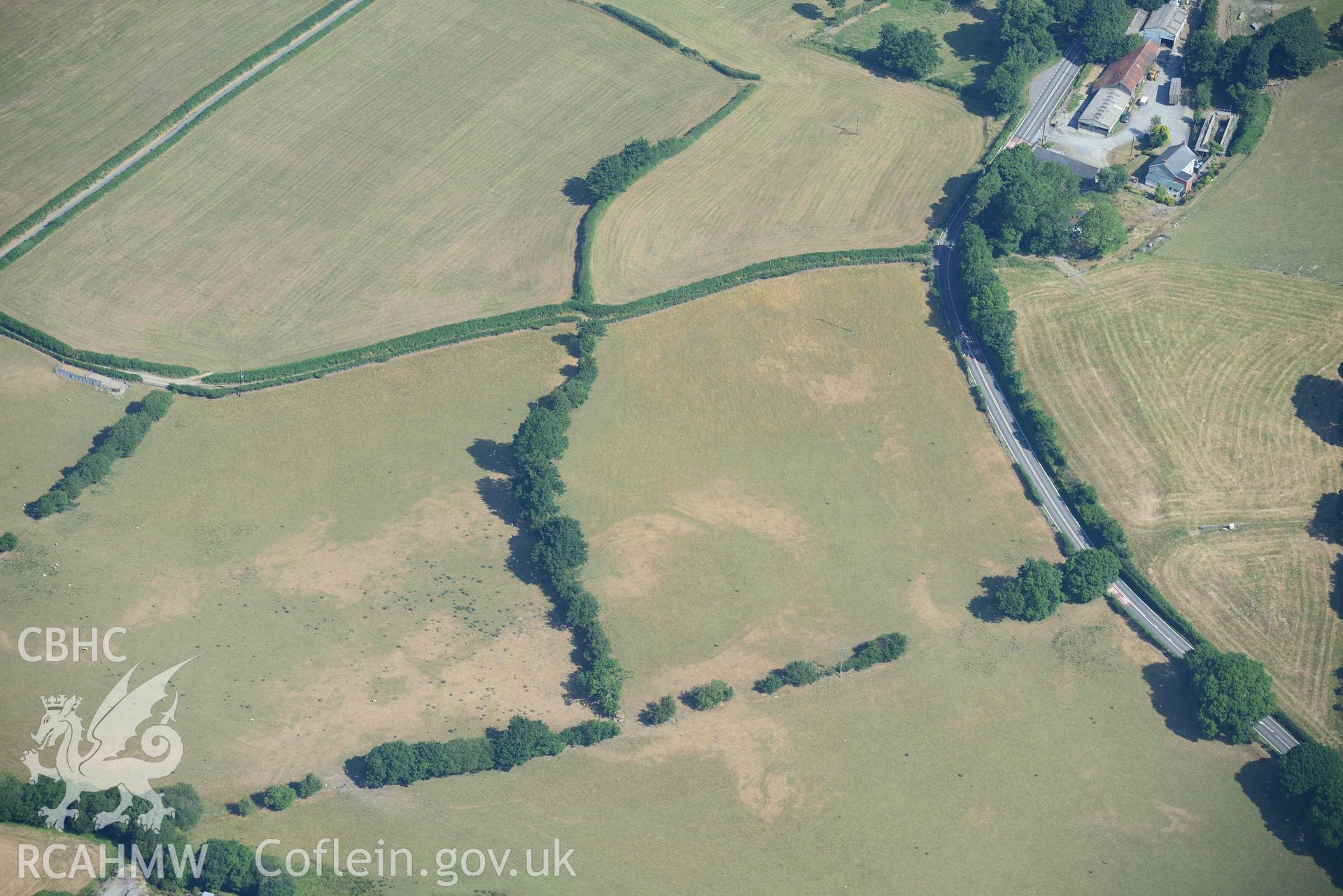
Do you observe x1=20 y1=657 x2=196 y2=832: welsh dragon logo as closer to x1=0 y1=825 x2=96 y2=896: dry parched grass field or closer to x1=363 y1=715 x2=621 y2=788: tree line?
x1=0 y1=825 x2=96 y2=896: dry parched grass field

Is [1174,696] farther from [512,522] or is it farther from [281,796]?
[281,796]

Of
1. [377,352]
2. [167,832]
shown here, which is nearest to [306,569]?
[377,352]

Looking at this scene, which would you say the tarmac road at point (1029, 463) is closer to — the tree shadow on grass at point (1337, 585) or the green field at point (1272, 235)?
the tree shadow on grass at point (1337, 585)

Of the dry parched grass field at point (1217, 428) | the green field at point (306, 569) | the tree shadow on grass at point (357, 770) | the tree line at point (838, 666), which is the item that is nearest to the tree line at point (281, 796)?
the green field at point (306, 569)

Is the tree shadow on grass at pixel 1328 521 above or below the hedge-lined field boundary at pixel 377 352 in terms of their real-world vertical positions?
below

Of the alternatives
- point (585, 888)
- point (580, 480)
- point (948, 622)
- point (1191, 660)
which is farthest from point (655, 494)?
point (1191, 660)

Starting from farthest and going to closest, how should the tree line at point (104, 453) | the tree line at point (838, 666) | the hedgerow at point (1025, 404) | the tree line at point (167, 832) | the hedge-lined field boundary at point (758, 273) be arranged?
1. the hedge-lined field boundary at point (758, 273)
2. the tree line at point (104, 453)
3. the hedgerow at point (1025, 404)
4. the tree line at point (838, 666)
5. the tree line at point (167, 832)
